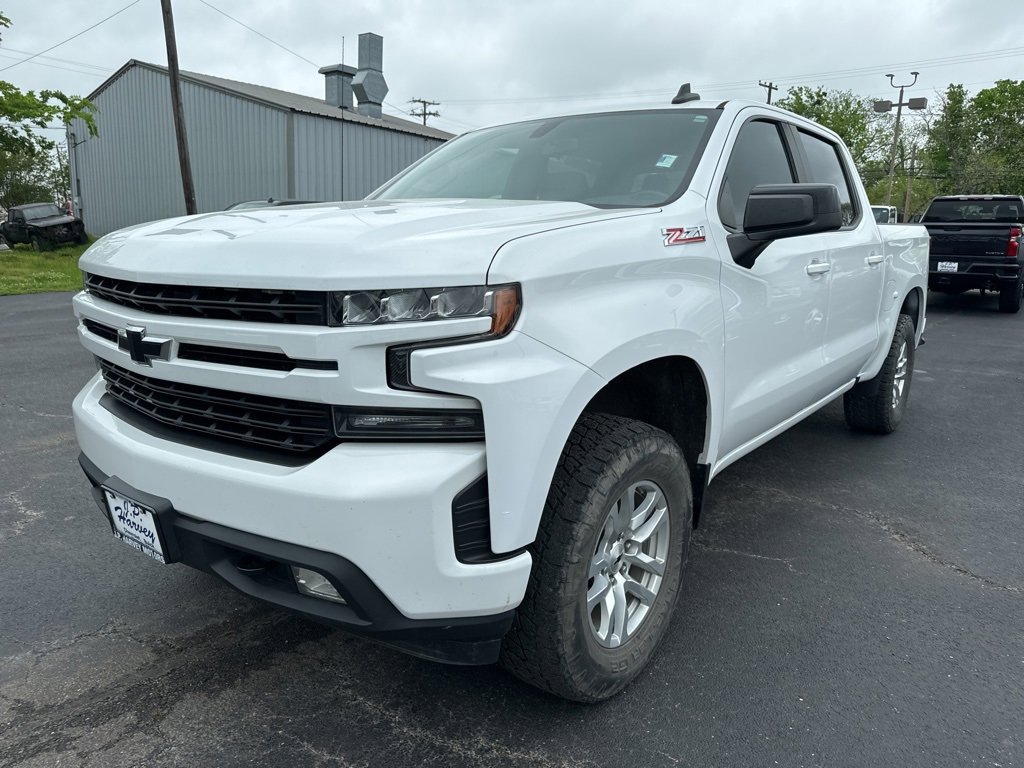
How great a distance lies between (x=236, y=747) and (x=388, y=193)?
2.37 metres

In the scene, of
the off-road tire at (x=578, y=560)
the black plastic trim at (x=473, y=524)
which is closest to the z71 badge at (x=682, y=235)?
the off-road tire at (x=578, y=560)

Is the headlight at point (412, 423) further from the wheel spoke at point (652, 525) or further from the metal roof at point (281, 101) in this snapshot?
the metal roof at point (281, 101)

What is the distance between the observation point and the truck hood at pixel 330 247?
181cm

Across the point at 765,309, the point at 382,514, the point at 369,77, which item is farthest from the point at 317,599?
the point at 369,77

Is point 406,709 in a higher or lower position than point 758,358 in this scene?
lower

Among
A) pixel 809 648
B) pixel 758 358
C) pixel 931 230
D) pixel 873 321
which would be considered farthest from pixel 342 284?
pixel 931 230

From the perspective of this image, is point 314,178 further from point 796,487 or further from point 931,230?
point 796,487

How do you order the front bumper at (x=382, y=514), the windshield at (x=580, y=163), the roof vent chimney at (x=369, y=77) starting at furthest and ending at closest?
the roof vent chimney at (x=369, y=77)
the windshield at (x=580, y=163)
the front bumper at (x=382, y=514)

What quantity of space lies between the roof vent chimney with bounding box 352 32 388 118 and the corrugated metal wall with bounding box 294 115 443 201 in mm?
2927

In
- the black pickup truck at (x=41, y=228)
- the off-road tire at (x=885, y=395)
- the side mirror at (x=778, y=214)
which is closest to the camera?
the side mirror at (x=778, y=214)

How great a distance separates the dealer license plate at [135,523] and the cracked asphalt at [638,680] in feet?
1.65

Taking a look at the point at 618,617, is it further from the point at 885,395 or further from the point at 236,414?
the point at 885,395

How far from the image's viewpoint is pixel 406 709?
2.35m

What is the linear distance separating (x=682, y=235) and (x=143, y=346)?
63.1 inches
